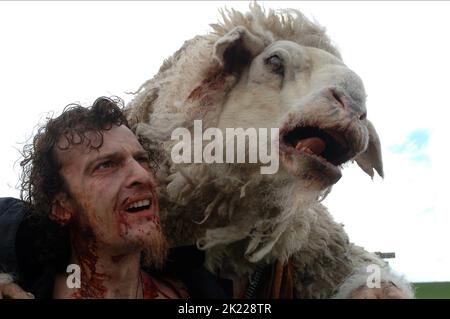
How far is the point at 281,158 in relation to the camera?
3.03m

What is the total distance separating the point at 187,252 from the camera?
10.1ft

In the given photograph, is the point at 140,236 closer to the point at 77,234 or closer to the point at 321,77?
the point at 77,234

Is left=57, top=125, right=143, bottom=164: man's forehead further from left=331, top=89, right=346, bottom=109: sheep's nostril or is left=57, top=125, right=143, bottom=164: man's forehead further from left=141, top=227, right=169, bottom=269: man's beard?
left=331, top=89, right=346, bottom=109: sheep's nostril

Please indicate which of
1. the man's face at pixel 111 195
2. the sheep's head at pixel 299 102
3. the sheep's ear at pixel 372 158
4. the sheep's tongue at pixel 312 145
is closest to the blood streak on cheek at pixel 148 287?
the man's face at pixel 111 195

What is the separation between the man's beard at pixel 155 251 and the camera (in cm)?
276

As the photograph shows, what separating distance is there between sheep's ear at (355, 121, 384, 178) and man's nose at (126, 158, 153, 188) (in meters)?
1.26

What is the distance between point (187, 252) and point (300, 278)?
671 mm

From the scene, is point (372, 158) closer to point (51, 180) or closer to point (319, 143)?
point (319, 143)

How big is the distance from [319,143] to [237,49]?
718 millimetres

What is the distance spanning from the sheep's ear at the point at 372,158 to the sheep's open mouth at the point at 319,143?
0.46 meters
